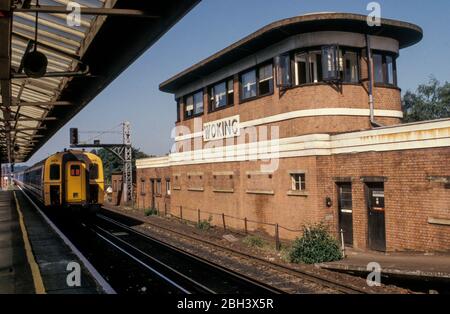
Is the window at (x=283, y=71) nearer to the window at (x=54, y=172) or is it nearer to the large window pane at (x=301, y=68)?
the large window pane at (x=301, y=68)

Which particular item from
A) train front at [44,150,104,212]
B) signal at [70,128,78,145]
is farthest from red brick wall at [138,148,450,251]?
signal at [70,128,78,145]

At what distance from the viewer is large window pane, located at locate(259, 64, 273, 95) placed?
60.3ft

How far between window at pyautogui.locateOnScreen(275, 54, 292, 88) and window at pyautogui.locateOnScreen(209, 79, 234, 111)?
460cm

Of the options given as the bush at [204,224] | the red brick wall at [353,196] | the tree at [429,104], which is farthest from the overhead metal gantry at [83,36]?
the tree at [429,104]

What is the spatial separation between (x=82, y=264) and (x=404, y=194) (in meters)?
9.86

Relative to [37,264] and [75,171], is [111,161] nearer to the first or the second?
[75,171]

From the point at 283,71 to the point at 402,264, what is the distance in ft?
31.0

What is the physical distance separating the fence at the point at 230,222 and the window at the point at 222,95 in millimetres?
5905

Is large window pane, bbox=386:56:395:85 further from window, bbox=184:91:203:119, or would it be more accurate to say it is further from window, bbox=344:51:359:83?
window, bbox=184:91:203:119

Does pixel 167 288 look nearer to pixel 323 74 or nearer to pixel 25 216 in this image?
pixel 323 74

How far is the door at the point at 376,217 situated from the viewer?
44.8 feet

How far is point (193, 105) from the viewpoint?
2586cm

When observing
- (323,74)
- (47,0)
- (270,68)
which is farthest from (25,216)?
(47,0)

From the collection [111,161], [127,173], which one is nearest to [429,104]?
[127,173]
